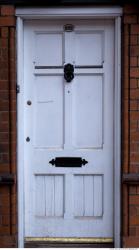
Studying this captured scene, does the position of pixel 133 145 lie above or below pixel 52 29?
below

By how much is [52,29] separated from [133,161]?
1.54 m

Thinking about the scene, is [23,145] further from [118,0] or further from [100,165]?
[118,0]

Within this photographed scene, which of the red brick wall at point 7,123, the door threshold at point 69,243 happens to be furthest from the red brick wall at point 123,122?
the door threshold at point 69,243

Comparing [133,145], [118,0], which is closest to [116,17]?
[118,0]

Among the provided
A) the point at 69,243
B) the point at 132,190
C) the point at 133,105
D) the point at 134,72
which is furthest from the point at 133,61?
the point at 69,243

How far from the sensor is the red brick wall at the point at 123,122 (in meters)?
4.41

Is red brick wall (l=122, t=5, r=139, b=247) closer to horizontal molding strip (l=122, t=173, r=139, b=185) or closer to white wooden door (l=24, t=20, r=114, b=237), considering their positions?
horizontal molding strip (l=122, t=173, r=139, b=185)

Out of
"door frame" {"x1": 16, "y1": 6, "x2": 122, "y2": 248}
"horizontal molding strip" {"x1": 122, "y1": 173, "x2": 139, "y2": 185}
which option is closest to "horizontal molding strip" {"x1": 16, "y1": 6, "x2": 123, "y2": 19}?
"door frame" {"x1": 16, "y1": 6, "x2": 122, "y2": 248}

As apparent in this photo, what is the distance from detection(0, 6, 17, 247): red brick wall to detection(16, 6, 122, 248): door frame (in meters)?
0.08

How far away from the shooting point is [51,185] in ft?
15.3

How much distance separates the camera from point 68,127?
Answer: 15.2ft

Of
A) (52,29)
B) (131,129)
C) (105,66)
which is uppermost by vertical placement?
(52,29)

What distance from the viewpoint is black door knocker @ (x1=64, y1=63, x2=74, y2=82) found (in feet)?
15.0

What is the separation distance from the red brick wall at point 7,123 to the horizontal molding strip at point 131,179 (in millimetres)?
1076
